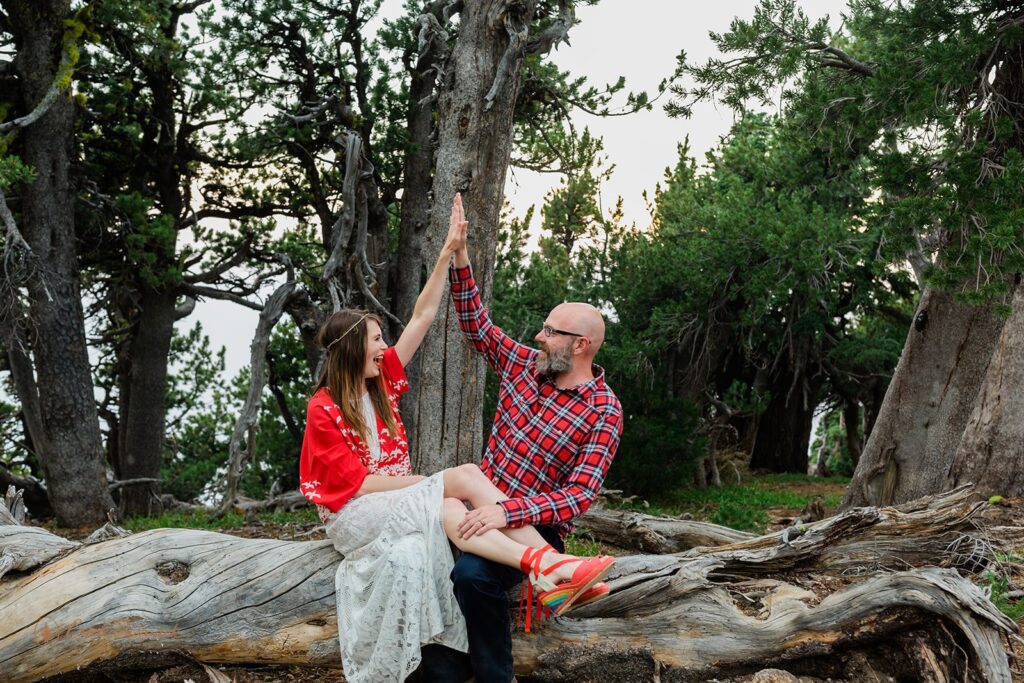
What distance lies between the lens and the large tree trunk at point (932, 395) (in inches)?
358

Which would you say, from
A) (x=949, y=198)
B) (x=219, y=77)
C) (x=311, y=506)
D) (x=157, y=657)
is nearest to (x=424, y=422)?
(x=157, y=657)

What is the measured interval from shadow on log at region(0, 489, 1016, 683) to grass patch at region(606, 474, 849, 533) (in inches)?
189

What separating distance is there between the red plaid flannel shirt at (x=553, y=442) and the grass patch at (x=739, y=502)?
5.85 m

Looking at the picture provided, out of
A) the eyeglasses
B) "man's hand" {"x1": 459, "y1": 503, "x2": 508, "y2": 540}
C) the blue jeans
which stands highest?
the eyeglasses

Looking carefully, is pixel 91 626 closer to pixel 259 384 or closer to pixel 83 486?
pixel 259 384

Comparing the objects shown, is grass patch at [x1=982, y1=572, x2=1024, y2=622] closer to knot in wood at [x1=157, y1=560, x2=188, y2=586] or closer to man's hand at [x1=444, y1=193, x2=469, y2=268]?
man's hand at [x1=444, y1=193, x2=469, y2=268]

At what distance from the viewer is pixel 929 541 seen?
6.44 meters

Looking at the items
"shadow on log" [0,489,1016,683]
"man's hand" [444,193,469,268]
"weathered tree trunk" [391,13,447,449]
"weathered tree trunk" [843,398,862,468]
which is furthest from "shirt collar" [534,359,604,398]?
"weathered tree trunk" [843,398,862,468]

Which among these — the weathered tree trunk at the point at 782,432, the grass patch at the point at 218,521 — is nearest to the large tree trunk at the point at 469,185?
the grass patch at the point at 218,521

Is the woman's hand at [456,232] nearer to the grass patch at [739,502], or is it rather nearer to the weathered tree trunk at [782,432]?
the grass patch at [739,502]

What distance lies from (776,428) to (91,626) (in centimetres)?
1607

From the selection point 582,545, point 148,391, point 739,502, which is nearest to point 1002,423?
point 739,502

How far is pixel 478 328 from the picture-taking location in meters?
4.77

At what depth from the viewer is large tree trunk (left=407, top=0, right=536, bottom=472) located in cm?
526
